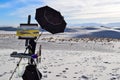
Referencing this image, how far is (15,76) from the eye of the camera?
8.52m

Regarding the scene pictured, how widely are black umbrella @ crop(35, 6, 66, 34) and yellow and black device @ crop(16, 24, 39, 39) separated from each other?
A: 0.14 meters

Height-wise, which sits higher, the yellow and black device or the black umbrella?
the black umbrella

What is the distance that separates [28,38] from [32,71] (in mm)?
564

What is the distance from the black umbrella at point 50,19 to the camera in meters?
4.29

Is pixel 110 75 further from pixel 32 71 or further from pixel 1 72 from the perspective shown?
pixel 32 71

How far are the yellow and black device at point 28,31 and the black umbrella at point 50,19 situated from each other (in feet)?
0.45

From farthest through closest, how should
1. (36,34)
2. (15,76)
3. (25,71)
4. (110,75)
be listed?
(110,75) < (15,76) < (25,71) < (36,34)

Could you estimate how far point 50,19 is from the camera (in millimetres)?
4328

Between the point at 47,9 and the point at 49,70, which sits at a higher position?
the point at 47,9

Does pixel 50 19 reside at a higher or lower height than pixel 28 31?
higher

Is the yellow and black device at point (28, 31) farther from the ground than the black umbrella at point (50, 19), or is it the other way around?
the black umbrella at point (50, 19)

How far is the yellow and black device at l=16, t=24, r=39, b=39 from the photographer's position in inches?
167

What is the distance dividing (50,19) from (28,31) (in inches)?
15.2

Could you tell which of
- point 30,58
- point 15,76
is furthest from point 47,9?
point 15,76
